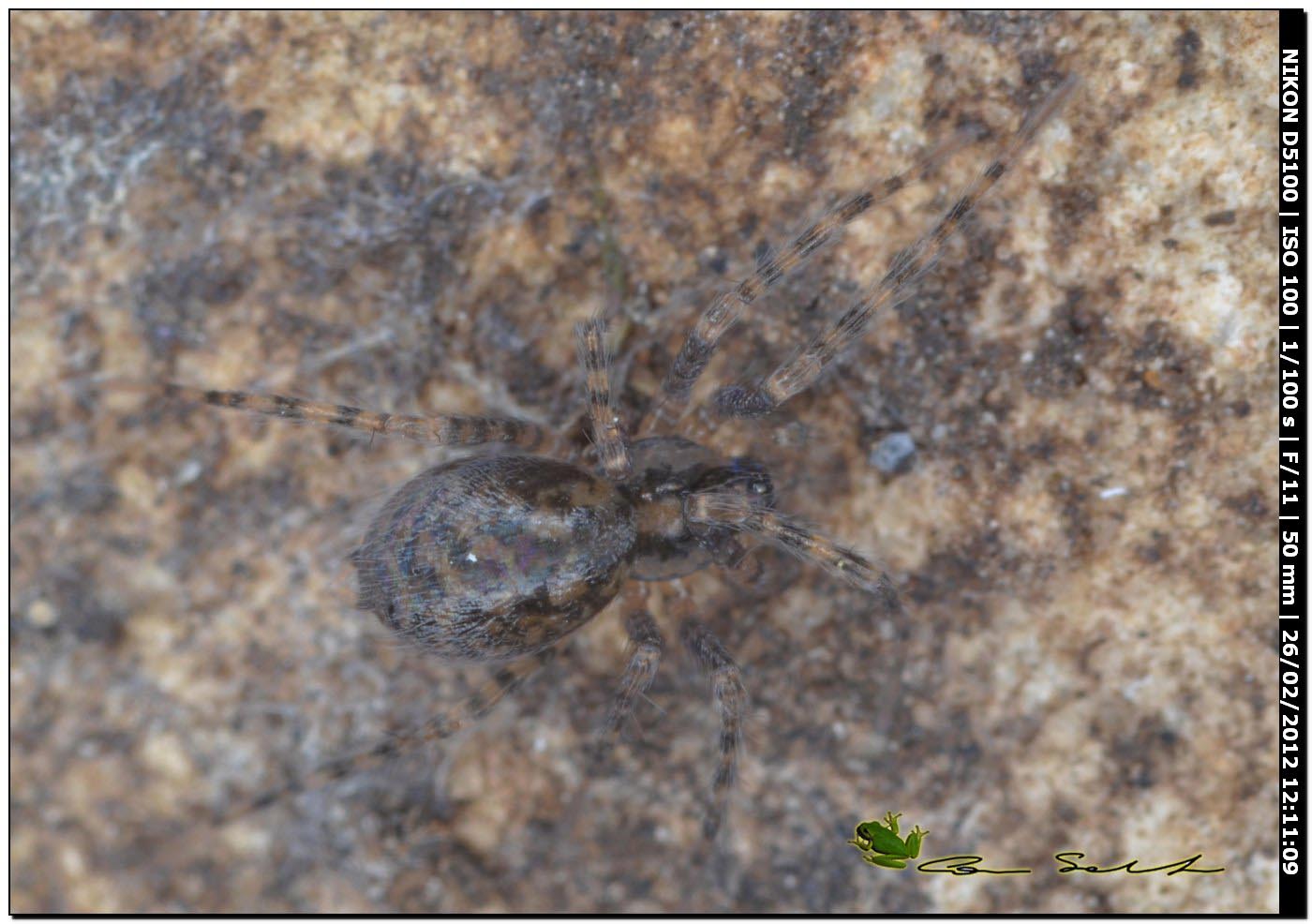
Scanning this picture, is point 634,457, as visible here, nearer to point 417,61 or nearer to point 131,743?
point 417,61

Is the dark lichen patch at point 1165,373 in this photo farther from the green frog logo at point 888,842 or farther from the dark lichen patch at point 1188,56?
the green frog logo at point 888,842

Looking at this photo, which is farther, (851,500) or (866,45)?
(851,500)

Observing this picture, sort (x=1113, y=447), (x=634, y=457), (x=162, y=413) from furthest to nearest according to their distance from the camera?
(x=162, y=413) → (x=634, y=457) → (x=1113, y=447)

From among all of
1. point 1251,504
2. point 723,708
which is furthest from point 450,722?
point 1251,504

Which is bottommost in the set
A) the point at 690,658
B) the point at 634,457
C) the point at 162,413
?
the point at 690,658

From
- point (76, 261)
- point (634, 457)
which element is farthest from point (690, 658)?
point (76, 261)

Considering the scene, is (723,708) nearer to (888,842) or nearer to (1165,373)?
(888,842)

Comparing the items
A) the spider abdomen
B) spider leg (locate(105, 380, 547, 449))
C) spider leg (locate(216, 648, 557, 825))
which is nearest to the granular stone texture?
spider leg (locate(216, 648, 557, 825))
